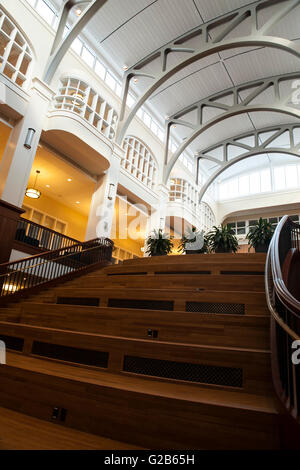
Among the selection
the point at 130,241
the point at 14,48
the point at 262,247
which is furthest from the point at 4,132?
the point at 130,241

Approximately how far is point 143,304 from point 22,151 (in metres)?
6.57

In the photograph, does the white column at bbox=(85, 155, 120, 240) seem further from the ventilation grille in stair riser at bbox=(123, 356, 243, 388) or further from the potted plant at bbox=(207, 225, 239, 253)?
the ventilation grille in stair riser at bbox=(123, 356, 243, 388)

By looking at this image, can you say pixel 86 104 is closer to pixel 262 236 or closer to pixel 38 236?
pixel 38 236

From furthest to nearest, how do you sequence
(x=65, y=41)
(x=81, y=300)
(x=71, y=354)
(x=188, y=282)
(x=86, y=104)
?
(x=86, y=104)
(x=65, y=41)
(x=81, y=300)
(x=188, y=282)
(x=71, y=354)

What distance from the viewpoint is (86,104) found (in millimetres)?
10703

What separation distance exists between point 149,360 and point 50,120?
8.70 metres

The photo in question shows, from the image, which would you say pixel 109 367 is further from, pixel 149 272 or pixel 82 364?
pixel 149 272

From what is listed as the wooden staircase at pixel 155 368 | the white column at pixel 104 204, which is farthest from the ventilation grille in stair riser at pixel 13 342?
the white column at pixel 104 204

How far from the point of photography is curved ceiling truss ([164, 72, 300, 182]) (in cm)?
1335

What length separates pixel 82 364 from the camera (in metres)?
3.36

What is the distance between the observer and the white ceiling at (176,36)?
11438 mm

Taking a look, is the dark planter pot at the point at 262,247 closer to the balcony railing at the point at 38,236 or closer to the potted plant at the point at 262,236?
the potted plant at the point at 262,236

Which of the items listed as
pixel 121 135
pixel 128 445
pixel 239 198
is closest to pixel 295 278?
pixel 128 445
